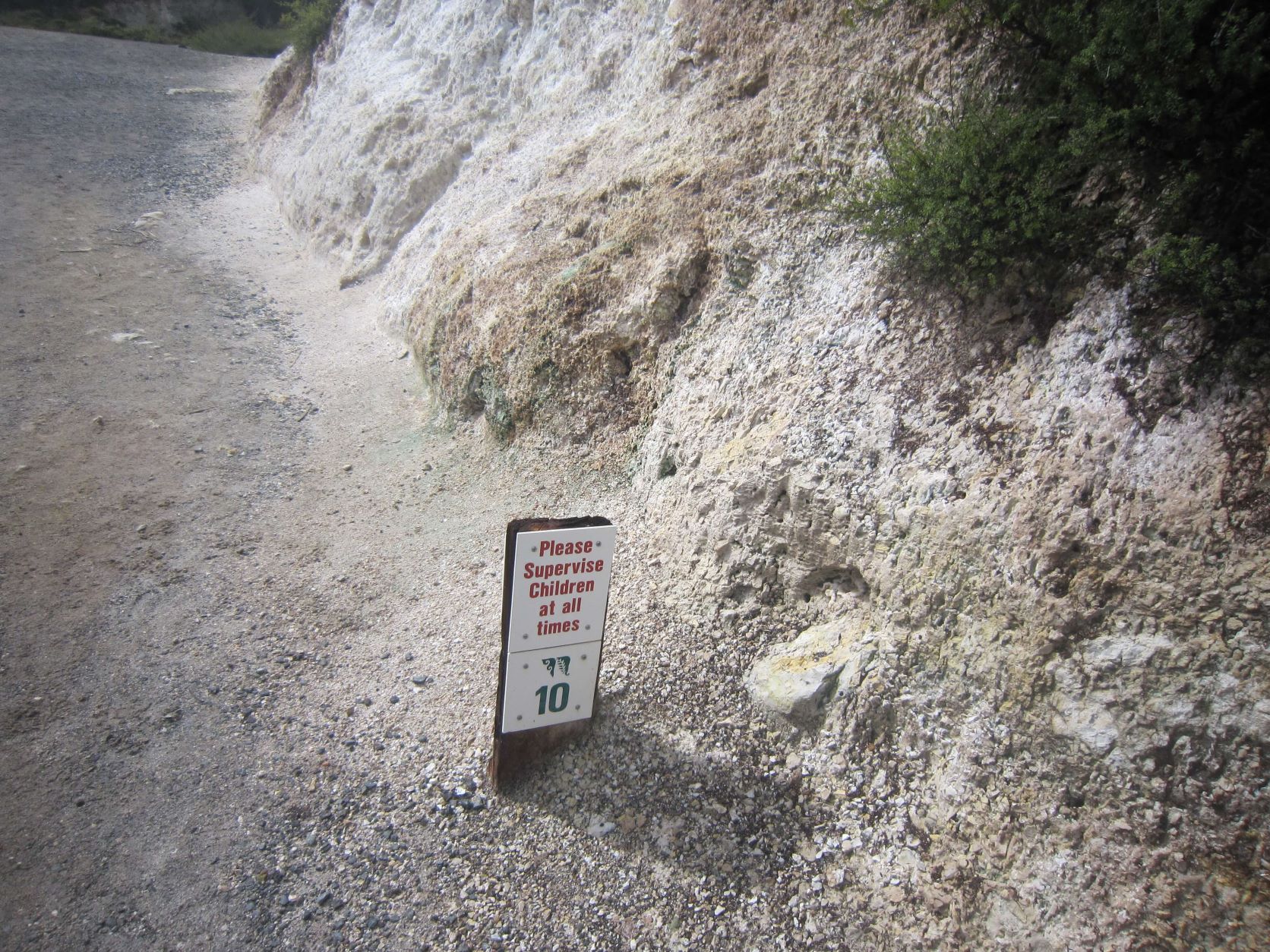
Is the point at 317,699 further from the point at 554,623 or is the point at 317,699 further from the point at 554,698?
the point at 554,623

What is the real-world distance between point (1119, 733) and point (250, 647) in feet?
16.4

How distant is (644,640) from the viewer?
16.0ft

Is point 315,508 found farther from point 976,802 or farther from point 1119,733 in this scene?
point 1119,733

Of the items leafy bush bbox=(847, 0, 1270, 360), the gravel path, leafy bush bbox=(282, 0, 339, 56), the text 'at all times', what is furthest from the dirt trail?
leafy bush bbox=(282, 0, 339, 56)

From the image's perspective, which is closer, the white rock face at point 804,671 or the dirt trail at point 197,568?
the dirt trail at point 197,568

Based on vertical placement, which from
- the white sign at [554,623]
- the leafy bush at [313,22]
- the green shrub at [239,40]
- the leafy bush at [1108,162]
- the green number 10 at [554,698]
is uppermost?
the green shrub at [239,40]

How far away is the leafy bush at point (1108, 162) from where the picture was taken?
3414 millimetres

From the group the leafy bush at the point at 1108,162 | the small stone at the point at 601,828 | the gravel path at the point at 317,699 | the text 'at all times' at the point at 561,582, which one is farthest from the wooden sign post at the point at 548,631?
→ the leafy bush at the point at 1108,162

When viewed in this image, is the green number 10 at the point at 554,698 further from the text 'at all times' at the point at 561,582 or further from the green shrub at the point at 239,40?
the green shrub at the point at 239,40

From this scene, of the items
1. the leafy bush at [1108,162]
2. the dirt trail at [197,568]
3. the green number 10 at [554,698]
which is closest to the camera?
the leafy bush at [1108,162]

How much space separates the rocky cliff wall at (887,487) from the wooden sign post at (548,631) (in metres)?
0.69

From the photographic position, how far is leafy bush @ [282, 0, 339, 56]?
14688 mm

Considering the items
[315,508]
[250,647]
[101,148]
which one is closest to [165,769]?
[250,647]

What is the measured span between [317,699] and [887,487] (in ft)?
12.0
